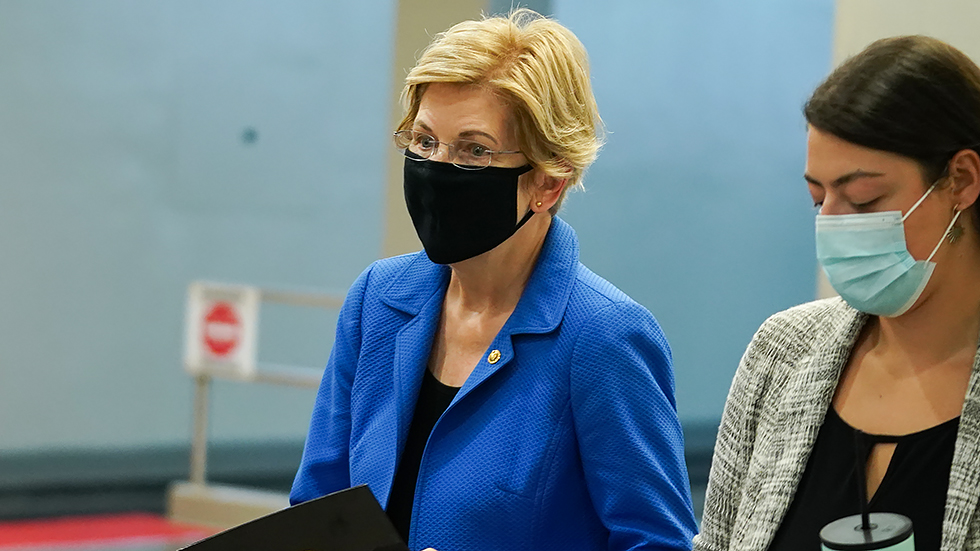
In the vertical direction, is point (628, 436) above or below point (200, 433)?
above

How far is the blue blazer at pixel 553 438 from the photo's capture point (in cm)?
185

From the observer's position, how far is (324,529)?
5.39 feet

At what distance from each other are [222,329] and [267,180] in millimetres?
2371

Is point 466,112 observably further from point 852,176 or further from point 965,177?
point 965,177

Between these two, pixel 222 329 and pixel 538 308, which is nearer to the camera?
pixel 538 308

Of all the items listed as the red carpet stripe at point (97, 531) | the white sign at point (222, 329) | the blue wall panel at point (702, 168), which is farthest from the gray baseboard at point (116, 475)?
the blue wall panel at point (702, 168)

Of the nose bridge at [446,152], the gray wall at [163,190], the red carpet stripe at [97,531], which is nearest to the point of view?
the nose bridge at [446,152]

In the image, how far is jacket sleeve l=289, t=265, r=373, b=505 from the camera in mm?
2104

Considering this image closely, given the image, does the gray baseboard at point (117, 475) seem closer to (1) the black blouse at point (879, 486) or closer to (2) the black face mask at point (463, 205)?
(2) the black face mask at point (463, 205)

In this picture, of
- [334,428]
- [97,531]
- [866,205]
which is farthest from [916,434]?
[97,531]

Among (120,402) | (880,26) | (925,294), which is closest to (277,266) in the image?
(120,402)

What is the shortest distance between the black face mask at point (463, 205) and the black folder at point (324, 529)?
1.63ft

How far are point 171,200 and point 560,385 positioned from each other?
19.5ft

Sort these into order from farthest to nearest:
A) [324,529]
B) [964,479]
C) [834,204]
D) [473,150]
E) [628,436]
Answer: [473,150], [628,436], [324,529], [834,204], [964,479]
